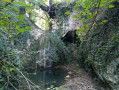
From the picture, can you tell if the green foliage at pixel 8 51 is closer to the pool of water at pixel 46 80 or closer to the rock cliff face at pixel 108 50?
the rock cliff face at pixel 108 50

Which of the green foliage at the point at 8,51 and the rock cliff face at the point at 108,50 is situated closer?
the green foliage at the point at 8,51

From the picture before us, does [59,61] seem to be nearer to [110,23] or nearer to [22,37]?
[22,37]

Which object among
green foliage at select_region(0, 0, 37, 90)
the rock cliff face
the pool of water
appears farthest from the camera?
the pool of water

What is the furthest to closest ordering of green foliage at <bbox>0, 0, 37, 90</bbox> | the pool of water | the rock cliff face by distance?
1. the pool of water
2. the rock cliff face
3. green foliage at <bbox>0, 0, 37, 90</bbox>

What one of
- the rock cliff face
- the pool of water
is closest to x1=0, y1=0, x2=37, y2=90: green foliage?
the rock cliff face

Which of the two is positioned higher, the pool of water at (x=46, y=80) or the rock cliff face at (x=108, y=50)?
the rock cliff face at (x=108, y=50)

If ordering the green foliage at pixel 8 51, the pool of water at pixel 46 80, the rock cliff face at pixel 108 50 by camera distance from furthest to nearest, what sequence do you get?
the pool of water at pixel 46 80 → the rock cliff face at pixel 108 50 → the green foliage at pixel 8 51

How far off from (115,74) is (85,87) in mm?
1545

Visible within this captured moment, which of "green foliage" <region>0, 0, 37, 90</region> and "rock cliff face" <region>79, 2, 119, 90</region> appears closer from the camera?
"green foliage" <region>0, 0, 37, 90</region>

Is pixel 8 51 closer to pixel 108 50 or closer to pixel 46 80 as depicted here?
pixel 108 50

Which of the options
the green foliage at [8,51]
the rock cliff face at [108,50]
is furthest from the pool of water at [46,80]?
the green foliage at [8,51]

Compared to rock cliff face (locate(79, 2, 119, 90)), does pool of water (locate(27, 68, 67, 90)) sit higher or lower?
lower

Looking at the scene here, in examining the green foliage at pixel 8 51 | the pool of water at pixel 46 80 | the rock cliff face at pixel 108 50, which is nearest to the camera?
the green foliage at pixel 8 51

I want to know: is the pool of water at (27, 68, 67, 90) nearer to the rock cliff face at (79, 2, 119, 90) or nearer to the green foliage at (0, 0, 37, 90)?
the rock cliff face at (79, 2, 119, 90)
